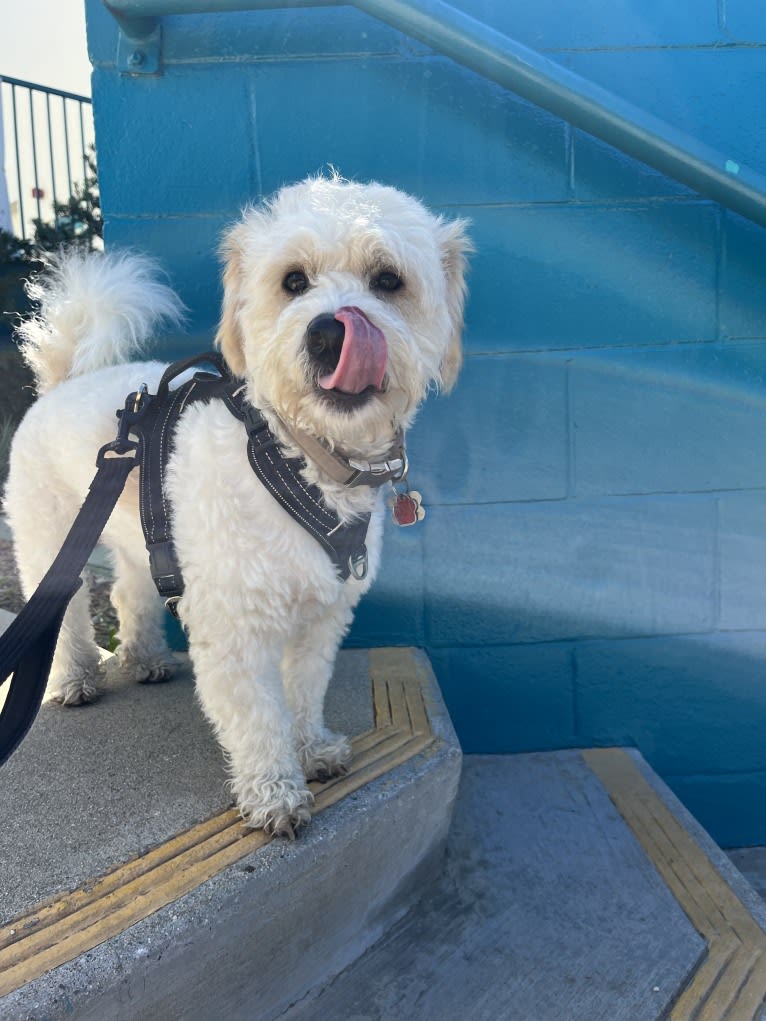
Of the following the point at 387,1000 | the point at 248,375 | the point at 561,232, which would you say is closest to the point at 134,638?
the point at 248,375

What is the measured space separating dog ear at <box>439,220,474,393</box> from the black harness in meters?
0.28

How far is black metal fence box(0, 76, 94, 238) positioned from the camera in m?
3.38

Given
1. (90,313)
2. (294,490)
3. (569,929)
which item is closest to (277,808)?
(294,490)

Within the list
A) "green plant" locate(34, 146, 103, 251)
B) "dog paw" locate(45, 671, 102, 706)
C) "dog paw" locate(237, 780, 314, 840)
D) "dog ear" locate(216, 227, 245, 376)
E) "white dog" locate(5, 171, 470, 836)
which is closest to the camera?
"white dog" locate(5, 171, 470, 836)

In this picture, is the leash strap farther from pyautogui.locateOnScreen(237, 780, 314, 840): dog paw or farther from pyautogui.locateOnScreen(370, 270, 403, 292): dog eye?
pyautogui.locateOnScreen(370, 270, 403, 292): dog eye

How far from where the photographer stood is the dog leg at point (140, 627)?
275 centimetres

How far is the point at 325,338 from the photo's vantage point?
1.67 meters

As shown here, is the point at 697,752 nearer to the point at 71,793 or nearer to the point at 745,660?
the point at 745,660

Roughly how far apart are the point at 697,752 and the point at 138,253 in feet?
9.18

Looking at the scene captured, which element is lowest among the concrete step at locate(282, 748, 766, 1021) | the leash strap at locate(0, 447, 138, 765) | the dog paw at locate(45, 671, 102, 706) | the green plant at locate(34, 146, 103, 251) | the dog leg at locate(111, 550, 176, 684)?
the concrete step at locate(282, 748, 766, 1021)

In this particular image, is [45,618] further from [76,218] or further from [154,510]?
[76,218]

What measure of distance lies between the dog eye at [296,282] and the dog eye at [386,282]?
0.15 metres

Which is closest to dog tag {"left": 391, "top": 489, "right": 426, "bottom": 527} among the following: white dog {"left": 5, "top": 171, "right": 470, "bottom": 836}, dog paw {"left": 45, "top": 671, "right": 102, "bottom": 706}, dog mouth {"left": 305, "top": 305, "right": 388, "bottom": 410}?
white dog {"left": 5, "top": 171, "right": 470, "bottom": 836}

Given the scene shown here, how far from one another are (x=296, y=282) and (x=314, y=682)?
1037 mm
